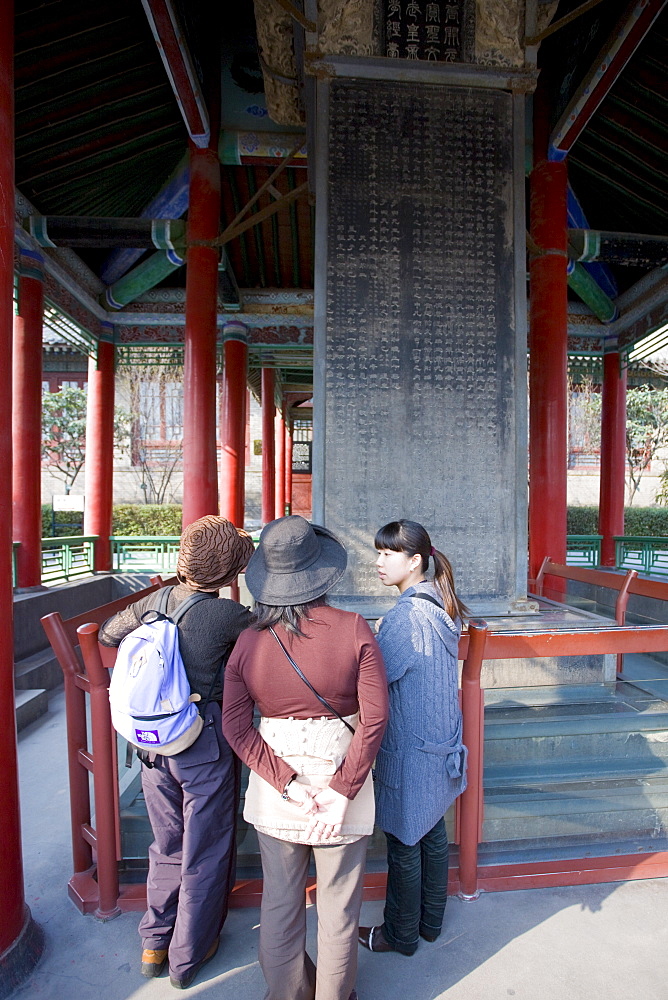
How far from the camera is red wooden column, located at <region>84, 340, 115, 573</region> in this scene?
8984 mm

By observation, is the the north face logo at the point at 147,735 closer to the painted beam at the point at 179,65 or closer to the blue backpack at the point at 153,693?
the blue backpack at the point at 153,693

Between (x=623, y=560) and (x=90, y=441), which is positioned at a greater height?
(x=90, y=441)

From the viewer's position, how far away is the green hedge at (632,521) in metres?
16.3

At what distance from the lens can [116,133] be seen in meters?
6.23

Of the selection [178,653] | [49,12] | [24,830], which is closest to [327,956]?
[178,653]

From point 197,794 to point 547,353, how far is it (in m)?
5.56

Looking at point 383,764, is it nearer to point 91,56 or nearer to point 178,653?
point 178,653

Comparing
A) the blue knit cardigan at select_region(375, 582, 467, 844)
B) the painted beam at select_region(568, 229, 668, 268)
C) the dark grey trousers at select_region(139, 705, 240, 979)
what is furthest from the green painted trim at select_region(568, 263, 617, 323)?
the dark grey trousers at select_region(139, 705, 240, 979)

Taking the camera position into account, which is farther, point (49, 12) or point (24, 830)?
point (49, 12)

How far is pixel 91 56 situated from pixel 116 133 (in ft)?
3.81

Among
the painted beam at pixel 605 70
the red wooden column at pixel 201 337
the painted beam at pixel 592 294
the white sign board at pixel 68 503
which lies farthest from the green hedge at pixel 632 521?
the red wooden column at pixel 201 337

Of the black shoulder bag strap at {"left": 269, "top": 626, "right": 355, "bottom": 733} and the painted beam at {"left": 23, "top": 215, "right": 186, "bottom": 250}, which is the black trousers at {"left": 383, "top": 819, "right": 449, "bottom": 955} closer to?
the black shoulder bag strap at {"left": 269, "top": 626, "right": 355, "bottom": 733}

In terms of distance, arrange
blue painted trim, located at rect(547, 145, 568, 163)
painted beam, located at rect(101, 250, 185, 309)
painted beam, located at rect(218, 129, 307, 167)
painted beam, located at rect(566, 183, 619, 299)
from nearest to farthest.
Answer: blue painted trim, located at rect(547, 145, 568, 163) < painted beam, located at rect(218, 129, 307, 167) < painted beam, located at rect(566, 183, 619, 299) < painted beam, located at rect(101, 250, 185, 309)

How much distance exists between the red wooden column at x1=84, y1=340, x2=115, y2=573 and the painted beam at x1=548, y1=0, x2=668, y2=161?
23.0 ft
